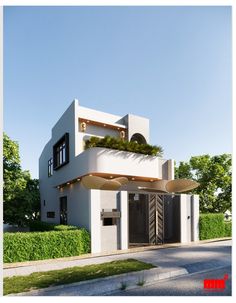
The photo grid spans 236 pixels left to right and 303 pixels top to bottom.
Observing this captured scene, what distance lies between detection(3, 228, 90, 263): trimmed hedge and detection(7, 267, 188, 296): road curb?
4551 mm

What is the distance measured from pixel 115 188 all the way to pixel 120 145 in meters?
2.91

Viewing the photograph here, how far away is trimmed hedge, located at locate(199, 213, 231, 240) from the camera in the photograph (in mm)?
18328

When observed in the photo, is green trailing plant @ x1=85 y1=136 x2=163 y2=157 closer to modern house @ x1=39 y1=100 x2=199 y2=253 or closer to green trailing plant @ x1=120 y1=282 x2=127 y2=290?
modern house @ x1=39 y1=100 x2=199 y2=253

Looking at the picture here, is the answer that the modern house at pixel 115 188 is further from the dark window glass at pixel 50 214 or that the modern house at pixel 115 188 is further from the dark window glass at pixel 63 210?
the dark window glass at pixel 50 214

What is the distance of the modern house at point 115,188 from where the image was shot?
1458cm

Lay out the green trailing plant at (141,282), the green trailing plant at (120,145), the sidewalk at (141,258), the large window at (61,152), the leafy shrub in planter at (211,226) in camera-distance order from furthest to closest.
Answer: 1. the large window at (61,152)
2. the leafy shrub in planter at (211,226)
3. the green trailing plant at (120,145)
4. the sidewalk at (141,258)
5. the green trailing plant at (141,282)

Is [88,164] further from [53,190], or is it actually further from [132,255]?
[53,190]

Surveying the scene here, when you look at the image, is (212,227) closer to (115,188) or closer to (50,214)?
(115,188)

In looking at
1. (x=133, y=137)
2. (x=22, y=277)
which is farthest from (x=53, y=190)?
(x=22, y=277)

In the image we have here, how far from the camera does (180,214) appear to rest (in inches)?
684

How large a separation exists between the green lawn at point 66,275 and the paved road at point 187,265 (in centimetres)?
54

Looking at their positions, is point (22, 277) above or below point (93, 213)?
below

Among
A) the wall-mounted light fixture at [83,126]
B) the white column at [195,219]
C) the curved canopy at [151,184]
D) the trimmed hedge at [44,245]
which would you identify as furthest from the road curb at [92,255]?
the wall-mounted light fixture at [83,126]

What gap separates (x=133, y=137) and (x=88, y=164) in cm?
684
